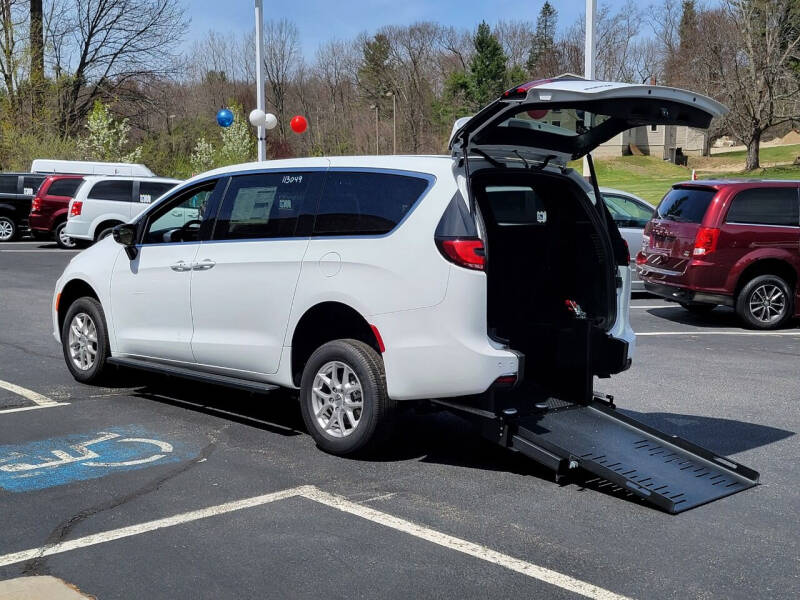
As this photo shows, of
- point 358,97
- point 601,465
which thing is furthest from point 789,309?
point 358,97

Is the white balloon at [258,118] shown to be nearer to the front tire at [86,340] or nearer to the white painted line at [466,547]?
the front tire at [86,340]

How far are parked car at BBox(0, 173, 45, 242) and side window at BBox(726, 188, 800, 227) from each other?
67.8 ft

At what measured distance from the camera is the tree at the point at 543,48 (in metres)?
91.2

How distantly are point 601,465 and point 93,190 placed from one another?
1978cm

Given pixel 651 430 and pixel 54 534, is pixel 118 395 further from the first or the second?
pixel 651 430

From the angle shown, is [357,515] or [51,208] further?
[51,208]

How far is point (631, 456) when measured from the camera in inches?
220

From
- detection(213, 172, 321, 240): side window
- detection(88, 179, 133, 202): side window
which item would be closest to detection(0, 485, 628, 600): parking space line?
detection(213, 172, 321, 240): side window

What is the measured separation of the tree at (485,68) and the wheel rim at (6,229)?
175ft

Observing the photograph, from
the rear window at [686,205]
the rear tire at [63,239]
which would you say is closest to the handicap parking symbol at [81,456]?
the rear window at [686,205]

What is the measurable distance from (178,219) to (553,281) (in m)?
3.11

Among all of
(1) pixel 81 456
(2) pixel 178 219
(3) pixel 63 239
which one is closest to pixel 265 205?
(2) pixel 178 219

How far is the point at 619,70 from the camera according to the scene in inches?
3031

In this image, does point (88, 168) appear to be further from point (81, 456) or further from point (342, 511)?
point (342, 511)
